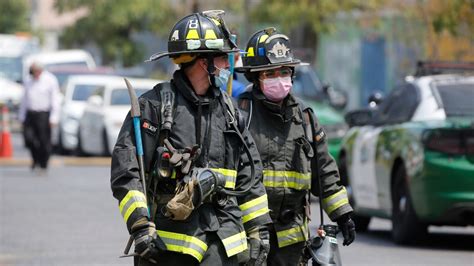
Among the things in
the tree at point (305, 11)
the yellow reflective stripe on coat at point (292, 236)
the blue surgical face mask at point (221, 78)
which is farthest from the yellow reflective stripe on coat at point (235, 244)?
the tree at point (305, 11)

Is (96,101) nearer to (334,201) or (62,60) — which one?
(62,60)

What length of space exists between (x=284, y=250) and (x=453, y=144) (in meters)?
5.09

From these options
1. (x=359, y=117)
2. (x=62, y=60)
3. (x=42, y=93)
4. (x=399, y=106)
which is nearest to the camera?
(x=399, y=106)

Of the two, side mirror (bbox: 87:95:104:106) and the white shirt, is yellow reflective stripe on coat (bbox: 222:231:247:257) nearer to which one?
the white shirt

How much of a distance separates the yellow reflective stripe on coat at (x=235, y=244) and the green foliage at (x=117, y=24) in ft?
137

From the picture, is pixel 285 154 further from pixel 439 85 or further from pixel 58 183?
pixel 58 183

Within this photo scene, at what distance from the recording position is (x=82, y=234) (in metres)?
14.6

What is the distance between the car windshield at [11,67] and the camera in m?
43.3

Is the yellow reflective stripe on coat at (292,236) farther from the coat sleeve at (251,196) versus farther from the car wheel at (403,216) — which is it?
the car wheel at (403,216)

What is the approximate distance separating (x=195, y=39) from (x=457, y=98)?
7.39m

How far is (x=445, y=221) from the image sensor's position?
12742 millimetres

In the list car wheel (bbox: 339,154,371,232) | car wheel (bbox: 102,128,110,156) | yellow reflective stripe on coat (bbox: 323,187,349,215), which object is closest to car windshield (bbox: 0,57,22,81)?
car wheel (bbox: 102,128,110,156)

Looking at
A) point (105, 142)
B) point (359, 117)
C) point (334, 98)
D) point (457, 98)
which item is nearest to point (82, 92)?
point (105, 142)

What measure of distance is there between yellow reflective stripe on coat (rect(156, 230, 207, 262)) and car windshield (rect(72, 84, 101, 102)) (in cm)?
2462
